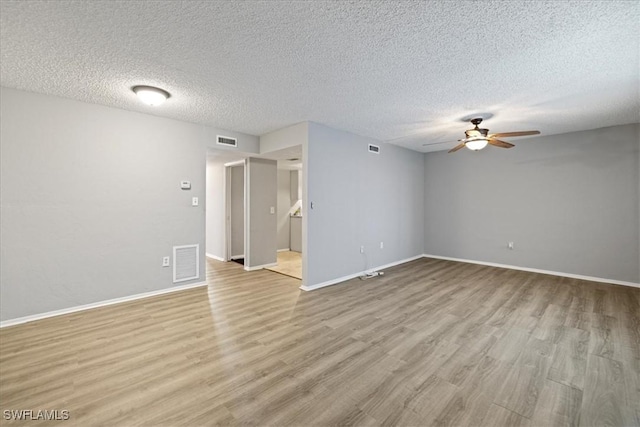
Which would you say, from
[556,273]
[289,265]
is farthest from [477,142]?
[289,265]

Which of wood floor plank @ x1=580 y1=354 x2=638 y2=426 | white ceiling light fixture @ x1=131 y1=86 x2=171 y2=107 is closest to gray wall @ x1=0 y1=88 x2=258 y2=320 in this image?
white ceiling light fixture @ x1=131 y1=86 x2=171 y2=107

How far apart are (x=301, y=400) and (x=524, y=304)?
3.52 metres

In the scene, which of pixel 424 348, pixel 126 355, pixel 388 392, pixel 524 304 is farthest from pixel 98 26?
pixel 524 304

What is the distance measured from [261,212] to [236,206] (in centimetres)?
106

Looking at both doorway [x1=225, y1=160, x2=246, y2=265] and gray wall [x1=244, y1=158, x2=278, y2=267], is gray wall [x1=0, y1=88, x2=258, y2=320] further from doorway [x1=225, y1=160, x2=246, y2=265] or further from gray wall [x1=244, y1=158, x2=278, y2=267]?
doorway [x1=225, y1=160, x2=246, y2=265]

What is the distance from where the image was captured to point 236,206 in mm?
6625

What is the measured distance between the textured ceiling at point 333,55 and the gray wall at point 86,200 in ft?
1.12

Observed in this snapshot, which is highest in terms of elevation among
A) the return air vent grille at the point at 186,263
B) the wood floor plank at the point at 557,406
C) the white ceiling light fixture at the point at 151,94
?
the white ceiling light fixture at the point at 151,94

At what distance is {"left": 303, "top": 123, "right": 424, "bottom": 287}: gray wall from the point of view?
14.4 feet

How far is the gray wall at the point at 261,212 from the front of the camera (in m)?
5.70

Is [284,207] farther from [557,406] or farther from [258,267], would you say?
[557,406]

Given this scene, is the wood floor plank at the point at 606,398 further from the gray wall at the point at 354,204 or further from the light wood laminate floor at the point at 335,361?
the gray wall at the point at 354,204

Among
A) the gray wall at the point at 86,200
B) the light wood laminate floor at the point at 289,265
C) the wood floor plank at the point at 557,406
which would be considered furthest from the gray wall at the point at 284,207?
the wood floor plank at the point at 557,406

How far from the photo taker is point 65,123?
336cm
